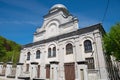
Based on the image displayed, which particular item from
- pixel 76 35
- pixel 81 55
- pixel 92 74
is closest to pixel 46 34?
pixel 76 35

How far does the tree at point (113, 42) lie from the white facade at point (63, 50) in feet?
3.28

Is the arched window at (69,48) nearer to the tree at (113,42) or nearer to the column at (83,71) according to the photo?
the tree at (113,42)

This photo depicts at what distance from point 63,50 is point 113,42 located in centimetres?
783

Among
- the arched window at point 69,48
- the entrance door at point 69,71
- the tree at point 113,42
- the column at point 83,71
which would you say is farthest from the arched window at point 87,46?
the column at point 83,71

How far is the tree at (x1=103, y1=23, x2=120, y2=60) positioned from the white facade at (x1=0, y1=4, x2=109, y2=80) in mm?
1001

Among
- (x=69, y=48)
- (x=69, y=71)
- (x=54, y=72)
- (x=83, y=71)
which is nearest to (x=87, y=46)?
(x=69, y=48)

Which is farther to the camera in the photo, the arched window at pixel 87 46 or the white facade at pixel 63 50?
the arched window at pixel 87 46

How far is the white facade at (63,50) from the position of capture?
577 inches

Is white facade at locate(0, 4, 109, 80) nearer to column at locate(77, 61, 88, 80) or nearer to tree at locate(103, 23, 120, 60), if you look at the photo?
tree at locate(103, 23, 120, 60)

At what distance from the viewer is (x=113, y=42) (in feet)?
47.1

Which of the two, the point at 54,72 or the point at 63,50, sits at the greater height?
the point at 63,50

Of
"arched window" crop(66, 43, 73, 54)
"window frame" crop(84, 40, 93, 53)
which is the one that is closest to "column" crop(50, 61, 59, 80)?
"window frame" crop(84, 40, 93, 53)

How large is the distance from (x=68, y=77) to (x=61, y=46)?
523cm

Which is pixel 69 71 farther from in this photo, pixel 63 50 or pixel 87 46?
pixel 87 46
